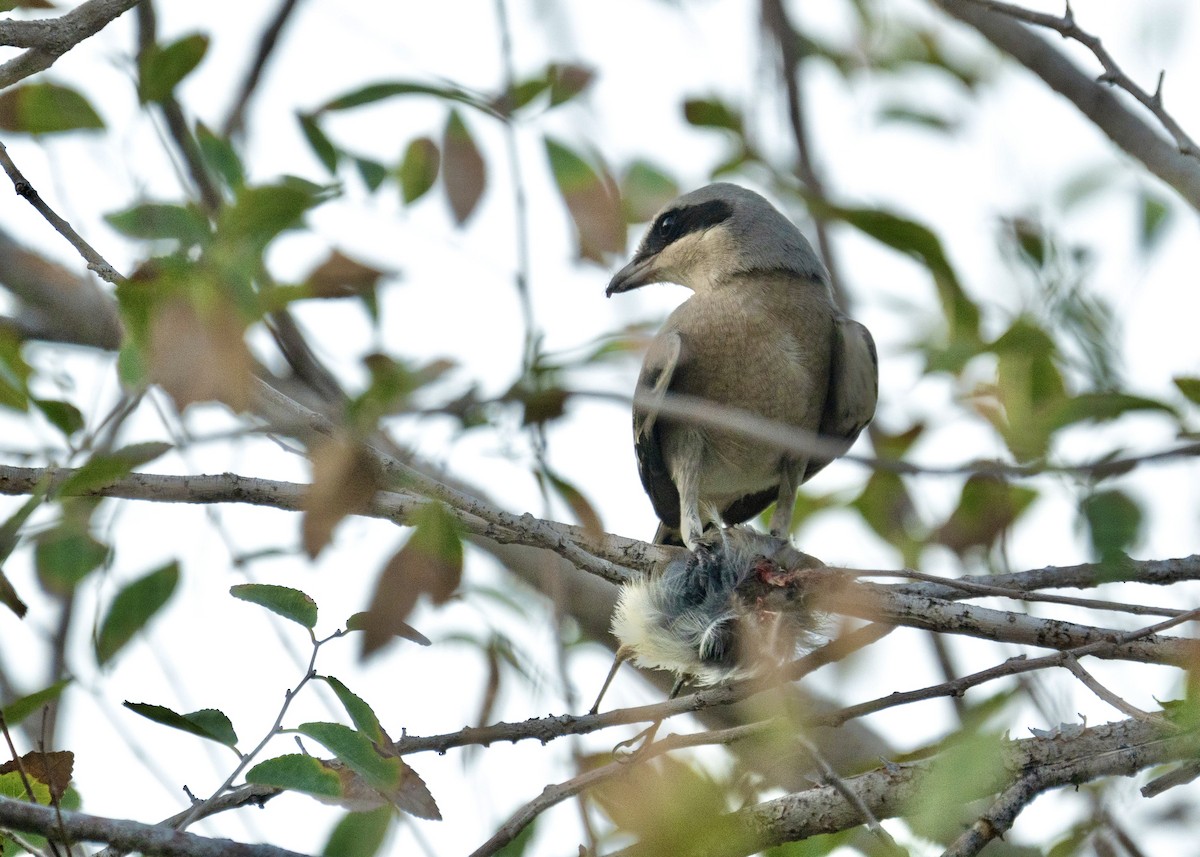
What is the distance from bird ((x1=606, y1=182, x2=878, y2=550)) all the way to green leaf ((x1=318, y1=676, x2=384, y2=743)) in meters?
2.38

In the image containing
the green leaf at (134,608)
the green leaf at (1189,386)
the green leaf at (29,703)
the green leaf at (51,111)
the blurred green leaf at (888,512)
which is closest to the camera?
the green leaf at (29,703)

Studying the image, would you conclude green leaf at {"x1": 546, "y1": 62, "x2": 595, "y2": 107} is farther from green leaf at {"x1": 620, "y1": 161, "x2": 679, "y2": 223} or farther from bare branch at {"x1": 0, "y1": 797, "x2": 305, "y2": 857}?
bare branch at {"x1": 0, "y1": 797, "x2": 305, "y2": 857}

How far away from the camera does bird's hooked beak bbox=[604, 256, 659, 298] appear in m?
6.02

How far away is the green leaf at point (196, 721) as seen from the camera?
8.50ft

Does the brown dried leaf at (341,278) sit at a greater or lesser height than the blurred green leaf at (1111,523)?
greater

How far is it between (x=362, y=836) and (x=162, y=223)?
4.66ft

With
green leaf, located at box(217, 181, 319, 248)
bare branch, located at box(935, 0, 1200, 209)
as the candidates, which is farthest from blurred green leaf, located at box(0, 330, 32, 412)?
bare branch, located at box(935, 0, 1200, 209)

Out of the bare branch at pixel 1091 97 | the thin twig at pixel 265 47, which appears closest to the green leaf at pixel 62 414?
the bare branch at pixel 1091 97

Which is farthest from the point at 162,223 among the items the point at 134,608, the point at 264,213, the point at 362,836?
the point at 362,836

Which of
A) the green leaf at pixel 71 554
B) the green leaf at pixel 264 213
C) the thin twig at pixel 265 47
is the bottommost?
the green leaf at pixel 264 213

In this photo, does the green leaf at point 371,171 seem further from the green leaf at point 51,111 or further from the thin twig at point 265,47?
the thin twig at point 265,47

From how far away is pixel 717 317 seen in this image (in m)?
5.32

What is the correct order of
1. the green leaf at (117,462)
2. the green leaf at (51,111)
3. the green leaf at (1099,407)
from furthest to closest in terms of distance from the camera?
the green leaf at (51,111) < the green leaf at (1099,407) < the green leaf at (117,462)

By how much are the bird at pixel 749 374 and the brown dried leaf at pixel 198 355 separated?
117 inches
